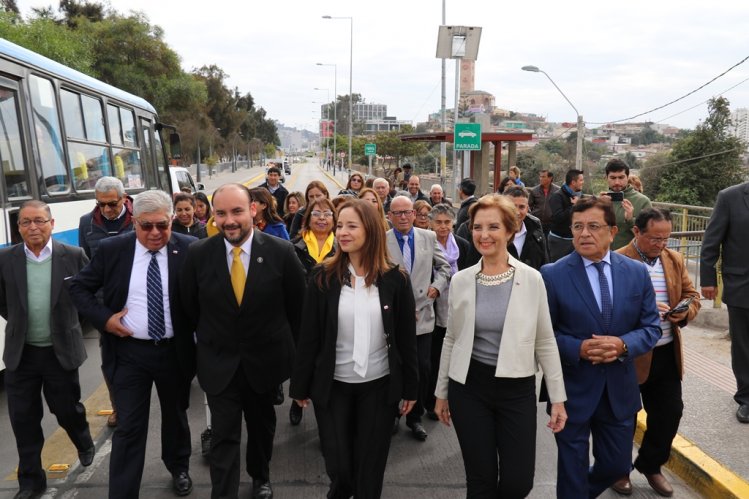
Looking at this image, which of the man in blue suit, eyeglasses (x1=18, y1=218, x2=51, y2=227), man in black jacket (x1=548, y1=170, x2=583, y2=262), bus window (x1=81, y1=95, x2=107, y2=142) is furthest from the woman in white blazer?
bus window (x1=81, y1=95, x2=107, y2=142)

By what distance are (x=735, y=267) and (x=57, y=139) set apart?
6.79 meters

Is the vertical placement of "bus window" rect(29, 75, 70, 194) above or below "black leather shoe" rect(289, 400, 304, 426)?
above

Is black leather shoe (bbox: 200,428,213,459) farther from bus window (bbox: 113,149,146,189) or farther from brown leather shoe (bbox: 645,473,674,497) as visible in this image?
bus window (bbox: 113,149,146,189)

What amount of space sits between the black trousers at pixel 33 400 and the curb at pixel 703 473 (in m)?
4.10

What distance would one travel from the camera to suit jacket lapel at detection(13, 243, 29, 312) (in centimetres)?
401

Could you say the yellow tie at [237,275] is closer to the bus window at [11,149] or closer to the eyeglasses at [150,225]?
the eyeglasses at [150,225]

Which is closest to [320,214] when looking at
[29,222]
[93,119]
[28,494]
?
[29,222]

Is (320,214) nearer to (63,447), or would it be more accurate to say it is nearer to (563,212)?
(63,447)

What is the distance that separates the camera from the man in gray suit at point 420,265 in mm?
4871

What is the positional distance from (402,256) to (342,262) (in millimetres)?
1650

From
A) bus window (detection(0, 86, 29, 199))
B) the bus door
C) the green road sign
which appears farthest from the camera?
the green road sign

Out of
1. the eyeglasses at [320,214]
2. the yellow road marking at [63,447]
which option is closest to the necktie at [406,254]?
the eyeglasses at [320,214]

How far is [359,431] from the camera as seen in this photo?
3.35 metres

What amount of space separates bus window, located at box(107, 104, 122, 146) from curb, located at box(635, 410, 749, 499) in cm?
Answer: 792
